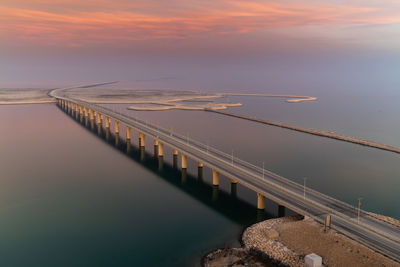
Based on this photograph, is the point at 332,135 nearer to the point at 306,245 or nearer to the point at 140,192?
the point at 140,192

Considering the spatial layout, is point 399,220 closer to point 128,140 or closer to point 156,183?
point 156,183

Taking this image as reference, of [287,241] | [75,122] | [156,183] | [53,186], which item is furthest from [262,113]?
[287,241]

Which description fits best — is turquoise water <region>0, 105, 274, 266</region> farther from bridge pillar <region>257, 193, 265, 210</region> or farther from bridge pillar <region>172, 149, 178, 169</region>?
bridge pillar <region>172, 149, 178, 169</region>

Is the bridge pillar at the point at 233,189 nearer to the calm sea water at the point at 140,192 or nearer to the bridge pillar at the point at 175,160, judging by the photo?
the calm sea water at the point at 140,192

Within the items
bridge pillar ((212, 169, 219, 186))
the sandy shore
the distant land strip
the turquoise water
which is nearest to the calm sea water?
the turquoise water

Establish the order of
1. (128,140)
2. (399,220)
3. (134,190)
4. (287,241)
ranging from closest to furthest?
(287,241), (399,220), (134,190), (128,140)
